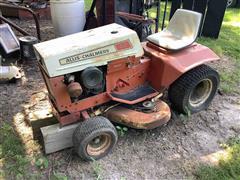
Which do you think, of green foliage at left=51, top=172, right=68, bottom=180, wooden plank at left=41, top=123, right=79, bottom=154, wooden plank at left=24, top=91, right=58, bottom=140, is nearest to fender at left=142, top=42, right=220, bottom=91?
wooden plank at left=41, top=123, right=79, bottom=154

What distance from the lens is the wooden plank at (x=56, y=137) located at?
2.49 m

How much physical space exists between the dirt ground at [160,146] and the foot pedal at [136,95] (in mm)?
329

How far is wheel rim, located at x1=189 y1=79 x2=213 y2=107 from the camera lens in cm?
314

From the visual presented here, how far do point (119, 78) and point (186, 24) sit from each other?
944 millimetres

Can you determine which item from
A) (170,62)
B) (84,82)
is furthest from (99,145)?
(170,62)

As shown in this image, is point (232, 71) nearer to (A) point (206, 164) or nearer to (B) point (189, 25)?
(B) point (189, 25)

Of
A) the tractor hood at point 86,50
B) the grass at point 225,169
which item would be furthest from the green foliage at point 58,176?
the grass at point 225,169

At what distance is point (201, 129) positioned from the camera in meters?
2.97

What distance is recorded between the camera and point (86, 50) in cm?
244

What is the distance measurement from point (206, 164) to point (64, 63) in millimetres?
1503

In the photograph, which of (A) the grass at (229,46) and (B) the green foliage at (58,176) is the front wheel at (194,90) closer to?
(A) the grass at (229,46)

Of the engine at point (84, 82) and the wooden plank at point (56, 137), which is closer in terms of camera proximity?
the engine at point (84, 82)

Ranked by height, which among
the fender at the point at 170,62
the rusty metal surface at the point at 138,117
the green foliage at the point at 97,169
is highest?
the fender at the point at 170,62

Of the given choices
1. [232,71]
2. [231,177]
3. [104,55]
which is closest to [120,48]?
[104,55]
